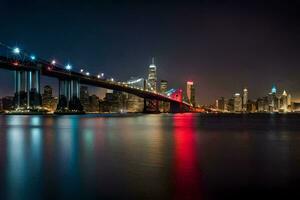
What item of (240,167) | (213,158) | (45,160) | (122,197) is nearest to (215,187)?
(122,197)

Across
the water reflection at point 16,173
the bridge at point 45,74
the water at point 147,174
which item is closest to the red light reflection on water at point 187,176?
the water at point 147,174

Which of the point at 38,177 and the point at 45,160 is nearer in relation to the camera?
the point at 38,177

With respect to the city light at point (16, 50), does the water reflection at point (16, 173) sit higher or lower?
lower

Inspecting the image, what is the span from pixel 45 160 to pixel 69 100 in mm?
81732

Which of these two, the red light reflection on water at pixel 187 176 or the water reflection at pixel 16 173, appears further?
the water reflection at pixel 16 173

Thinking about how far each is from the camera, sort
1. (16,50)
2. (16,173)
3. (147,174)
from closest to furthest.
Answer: (147,174), (16,173), (16,50)

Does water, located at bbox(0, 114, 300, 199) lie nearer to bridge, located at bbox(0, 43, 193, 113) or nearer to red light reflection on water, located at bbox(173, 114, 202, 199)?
red light reflection on water, located at bbox(173, 114, 202, 199)

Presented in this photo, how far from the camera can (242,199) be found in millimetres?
11133

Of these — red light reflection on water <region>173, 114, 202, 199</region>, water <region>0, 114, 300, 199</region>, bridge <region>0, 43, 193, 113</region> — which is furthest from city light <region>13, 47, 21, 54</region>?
red light reflection on water <region>173, 114, 202, 199</region>

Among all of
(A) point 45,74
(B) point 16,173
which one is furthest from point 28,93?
(B) point 16,173

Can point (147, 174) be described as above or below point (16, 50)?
below

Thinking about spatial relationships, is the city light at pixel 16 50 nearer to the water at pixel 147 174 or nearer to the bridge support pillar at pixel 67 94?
the bridge support pillar at pixel 67 94

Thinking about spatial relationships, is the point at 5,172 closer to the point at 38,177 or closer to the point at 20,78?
the point at 38,177

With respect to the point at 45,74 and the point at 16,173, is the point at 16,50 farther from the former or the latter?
the point at 16,173
